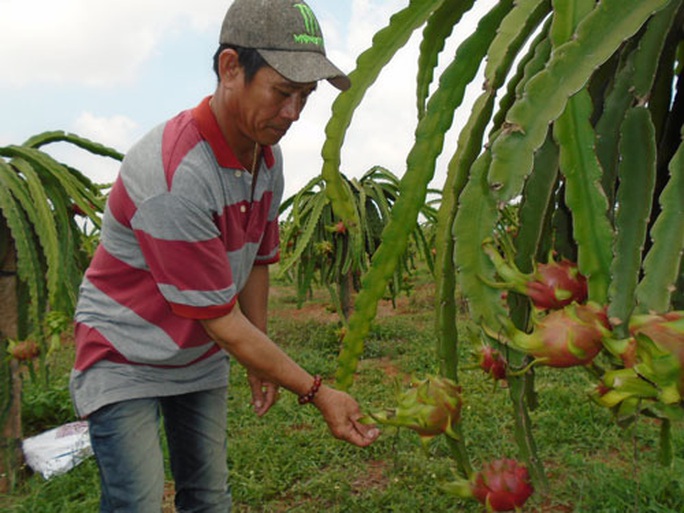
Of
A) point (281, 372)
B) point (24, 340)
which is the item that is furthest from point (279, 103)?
point (24, 340)

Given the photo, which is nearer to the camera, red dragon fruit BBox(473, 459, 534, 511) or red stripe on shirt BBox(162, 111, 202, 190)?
red dragon fruit BBox(473, 459, 534, 511)

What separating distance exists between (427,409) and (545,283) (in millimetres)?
183

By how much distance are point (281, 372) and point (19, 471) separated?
1971 millimetres

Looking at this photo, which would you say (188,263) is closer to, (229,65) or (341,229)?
(229,65)

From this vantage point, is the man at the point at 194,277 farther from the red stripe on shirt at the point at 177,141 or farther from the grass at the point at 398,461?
the grass at the point at 398,461

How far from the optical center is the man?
1.38 m

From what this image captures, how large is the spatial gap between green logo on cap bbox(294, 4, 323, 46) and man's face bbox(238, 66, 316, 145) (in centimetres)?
9

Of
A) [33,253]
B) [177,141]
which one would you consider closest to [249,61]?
[177,141]

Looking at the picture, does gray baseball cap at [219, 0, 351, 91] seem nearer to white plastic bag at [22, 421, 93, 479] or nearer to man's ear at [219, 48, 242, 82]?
man's ear at [219, 48, 242, 82]

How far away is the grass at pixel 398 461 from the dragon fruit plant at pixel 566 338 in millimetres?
1359

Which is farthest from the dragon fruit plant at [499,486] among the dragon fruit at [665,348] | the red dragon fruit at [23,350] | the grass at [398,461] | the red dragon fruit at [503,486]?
the red dragon fruit at [23,350]

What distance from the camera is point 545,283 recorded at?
70 cm

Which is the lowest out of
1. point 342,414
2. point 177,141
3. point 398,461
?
point 398,461

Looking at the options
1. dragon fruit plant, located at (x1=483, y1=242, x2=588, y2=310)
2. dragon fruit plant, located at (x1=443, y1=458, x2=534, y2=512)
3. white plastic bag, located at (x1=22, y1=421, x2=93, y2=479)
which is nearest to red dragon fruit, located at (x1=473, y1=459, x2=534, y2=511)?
dragon fruit plant, located at (x1=443, y1=458, x2=534, y2=512)
